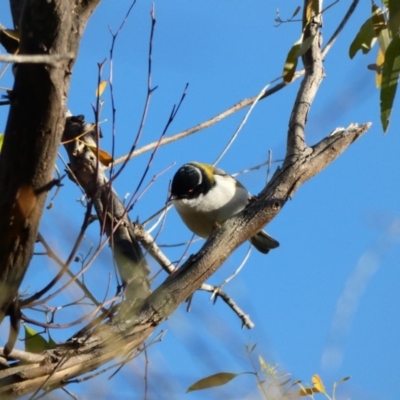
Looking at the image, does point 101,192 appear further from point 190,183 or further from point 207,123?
point 190,183

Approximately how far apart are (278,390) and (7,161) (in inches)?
26.9

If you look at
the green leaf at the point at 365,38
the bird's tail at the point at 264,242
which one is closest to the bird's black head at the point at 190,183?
the bird's tail at the point at 264,242

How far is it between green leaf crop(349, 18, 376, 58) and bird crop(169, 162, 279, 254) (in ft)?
5.46

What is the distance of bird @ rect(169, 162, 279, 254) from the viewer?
4.01m

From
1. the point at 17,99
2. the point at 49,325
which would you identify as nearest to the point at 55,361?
the point at 49,325

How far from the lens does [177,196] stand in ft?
13.5

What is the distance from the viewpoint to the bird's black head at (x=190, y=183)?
4.13 meters

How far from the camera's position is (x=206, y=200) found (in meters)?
4.08

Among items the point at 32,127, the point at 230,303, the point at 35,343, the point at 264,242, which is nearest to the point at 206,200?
the point at 264,242

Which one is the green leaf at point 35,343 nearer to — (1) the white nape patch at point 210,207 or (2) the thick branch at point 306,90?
(2) the thick branch at point 306,90

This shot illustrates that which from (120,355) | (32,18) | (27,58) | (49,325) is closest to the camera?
(27,58)

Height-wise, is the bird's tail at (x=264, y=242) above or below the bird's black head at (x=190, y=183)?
below

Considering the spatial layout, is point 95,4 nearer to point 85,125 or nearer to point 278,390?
point 278,390

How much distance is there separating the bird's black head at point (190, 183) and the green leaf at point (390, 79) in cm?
218
